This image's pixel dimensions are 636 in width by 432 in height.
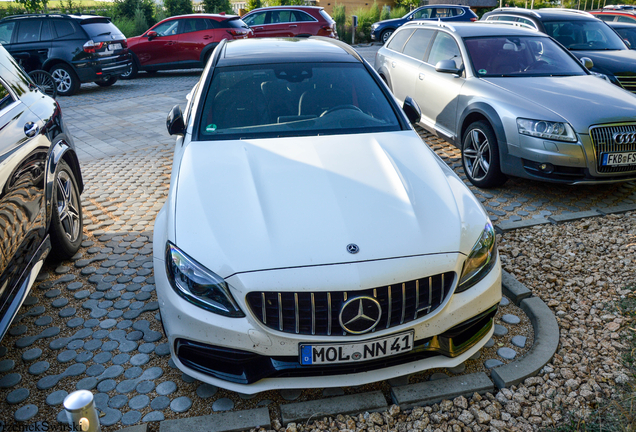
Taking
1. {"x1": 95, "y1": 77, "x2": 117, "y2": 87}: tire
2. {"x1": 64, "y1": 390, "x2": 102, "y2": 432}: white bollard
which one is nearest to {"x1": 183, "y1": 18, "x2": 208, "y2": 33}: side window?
{"x1": 95, "y1": 77, "x2": 117, "y2": 87}: tire

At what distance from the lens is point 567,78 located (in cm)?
606

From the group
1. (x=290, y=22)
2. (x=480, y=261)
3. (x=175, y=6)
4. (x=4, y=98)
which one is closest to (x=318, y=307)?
(x=480, y=261)

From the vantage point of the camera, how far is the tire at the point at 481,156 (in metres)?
5.58

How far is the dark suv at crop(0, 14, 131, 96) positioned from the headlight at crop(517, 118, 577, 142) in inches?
414

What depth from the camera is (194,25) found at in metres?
15.0

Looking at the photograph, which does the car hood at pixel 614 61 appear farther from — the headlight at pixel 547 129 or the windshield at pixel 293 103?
the windshield at pixel 293 103

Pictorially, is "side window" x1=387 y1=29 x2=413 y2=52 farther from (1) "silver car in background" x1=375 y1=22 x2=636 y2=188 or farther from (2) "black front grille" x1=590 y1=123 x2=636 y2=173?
(2) "black front grille" x1=590 y1=123 x2=636 y2=173

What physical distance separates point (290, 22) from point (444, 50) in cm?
1186

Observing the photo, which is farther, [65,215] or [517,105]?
[517,105]

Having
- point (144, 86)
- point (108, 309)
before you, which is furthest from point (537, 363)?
point (144, 86)

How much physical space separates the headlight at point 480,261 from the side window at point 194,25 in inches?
548

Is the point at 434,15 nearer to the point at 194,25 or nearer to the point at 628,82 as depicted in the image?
the point at 194,25

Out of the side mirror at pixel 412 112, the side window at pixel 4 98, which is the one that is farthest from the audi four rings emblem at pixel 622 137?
the side window at pixel 4 98

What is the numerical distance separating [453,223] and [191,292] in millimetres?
1401
